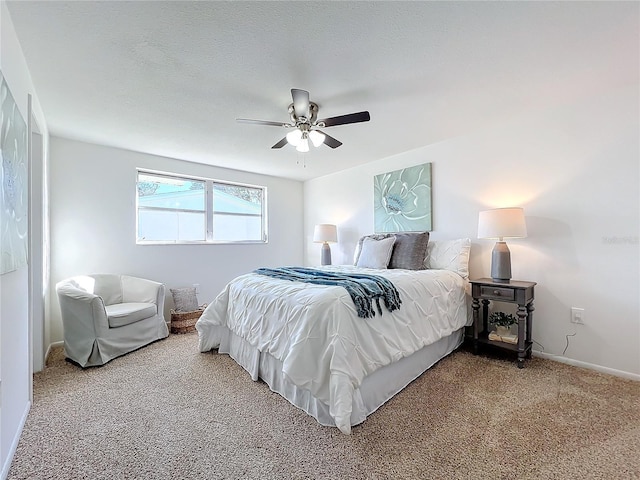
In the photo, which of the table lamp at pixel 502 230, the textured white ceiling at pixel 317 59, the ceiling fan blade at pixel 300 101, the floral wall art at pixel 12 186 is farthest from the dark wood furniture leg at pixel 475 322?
A: the floral wall art at pixel 12 186

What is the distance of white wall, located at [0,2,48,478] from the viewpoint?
1.45 meters

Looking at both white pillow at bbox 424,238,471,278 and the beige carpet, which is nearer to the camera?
the beige carpet

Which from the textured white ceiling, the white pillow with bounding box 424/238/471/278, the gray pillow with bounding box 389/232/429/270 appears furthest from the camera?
the gray pillow with bounding box 389/232/429/270

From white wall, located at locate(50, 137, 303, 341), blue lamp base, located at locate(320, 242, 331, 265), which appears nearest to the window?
white wall, located at locate(50, 137, 303, 341)

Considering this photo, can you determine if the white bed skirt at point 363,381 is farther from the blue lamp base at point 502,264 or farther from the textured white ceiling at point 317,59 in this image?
the textured white ceiling at point 317,59

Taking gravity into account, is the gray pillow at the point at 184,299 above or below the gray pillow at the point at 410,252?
below

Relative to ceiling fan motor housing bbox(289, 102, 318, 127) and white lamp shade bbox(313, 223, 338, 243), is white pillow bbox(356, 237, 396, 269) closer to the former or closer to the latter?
white lamp shade bbox(313, 223, 338, 243)

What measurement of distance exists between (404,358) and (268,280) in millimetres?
1285

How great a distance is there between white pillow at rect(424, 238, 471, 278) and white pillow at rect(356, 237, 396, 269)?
0.44 meters

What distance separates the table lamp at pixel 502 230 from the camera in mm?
2617

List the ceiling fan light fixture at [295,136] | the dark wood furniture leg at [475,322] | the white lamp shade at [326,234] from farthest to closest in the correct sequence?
the white lamp shade at [326,234] < the dark wood furniture leg at [475,322] < the ceiling fan light fixture at [295,136]

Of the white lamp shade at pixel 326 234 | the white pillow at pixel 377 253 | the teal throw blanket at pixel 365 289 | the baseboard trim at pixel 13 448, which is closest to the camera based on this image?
the baseboard trim at pixel 13 448

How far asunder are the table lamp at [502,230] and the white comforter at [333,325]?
1.23ft

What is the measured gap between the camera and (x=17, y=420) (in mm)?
1685
